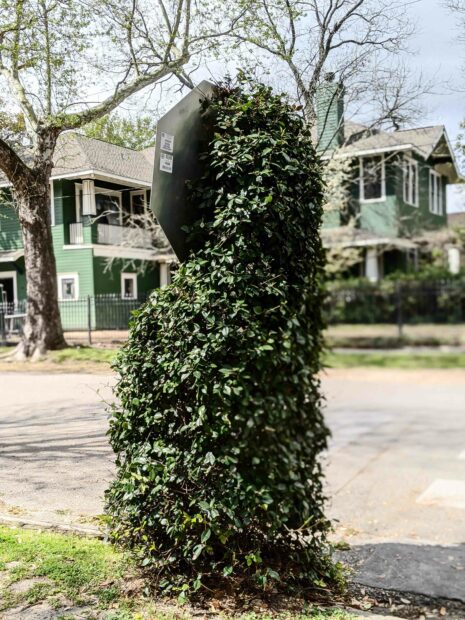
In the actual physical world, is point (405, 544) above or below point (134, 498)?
below

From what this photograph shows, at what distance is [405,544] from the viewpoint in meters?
3.76

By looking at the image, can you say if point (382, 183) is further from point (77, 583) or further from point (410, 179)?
point (77, 583)

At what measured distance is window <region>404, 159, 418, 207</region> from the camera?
147 inches

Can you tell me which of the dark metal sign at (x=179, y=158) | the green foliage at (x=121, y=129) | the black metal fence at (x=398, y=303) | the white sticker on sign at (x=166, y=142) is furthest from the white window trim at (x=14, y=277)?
the black metal fence at (x=398, y=303)

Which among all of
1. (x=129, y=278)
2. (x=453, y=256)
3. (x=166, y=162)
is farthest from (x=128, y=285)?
(x=453, y=256)

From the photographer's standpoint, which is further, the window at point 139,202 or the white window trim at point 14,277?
the white window trim at point 14,277

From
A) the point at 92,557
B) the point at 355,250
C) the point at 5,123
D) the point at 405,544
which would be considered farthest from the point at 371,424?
the point at 5,123

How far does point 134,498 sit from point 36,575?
573 millimetres

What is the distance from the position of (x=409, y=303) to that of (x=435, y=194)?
1.99 m

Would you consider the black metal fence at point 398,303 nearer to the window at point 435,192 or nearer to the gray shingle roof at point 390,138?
the window at point 435,192

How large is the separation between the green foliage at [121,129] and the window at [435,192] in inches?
62.8

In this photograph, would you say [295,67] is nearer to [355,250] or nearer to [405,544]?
[355,250]

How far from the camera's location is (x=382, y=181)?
409 cm

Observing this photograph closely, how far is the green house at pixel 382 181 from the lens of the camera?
3.27 meters
